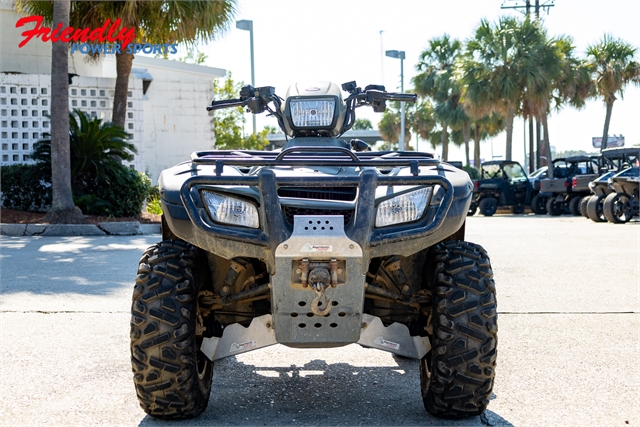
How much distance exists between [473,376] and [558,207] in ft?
75.3

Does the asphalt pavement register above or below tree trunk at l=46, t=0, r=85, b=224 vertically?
below

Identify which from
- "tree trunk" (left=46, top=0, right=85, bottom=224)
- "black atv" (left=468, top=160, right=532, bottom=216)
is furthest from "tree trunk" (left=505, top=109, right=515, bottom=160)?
"tree trunk" (left=46, top=0, right=85, bottom=224)

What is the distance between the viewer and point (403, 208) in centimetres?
356

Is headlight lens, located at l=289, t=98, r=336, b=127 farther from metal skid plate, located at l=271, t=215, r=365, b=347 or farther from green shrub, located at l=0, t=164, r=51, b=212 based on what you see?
green shrub, located at l=0, t=164, r=51, b=212

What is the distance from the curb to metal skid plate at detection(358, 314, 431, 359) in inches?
441

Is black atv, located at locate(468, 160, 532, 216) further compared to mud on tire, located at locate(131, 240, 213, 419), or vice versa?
black atv, located at locate(468, 160, 532, 216)

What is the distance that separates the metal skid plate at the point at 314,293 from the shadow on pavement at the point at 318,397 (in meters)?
0.52

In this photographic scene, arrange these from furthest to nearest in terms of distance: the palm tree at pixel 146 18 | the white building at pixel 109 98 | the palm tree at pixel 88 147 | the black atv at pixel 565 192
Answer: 1. the black atv at pixel 565 192
2. the white building at pixel 109 98
3. the palm tree at pixel 146 18
4. the palm tree at pixel 88 147

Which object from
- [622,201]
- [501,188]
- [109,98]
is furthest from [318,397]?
[501,188]

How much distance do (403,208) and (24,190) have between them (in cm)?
1420

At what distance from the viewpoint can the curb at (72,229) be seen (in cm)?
1410

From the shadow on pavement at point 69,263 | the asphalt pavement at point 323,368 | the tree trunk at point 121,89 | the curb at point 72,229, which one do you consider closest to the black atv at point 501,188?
the tree trunk at point 121,89

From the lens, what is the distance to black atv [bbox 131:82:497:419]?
11.2ft

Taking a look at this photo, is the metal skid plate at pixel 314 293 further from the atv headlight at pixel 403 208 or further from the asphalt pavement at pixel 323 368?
the asphalt pavement at pixel 323 368
